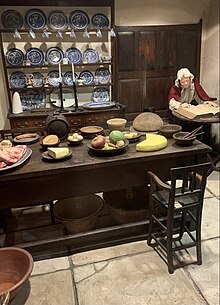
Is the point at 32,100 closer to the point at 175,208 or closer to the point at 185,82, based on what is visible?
the point at 185,82

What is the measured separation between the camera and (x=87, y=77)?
4.23 meters

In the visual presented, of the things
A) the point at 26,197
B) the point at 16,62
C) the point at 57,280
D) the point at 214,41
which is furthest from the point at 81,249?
the point at 214,41

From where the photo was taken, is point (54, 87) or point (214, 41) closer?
point (54, 87)

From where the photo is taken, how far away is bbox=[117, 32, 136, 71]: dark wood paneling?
421 centimetres

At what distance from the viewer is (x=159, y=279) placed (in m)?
1.99

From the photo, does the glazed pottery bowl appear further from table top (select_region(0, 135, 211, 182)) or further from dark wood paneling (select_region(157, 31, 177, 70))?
dark wood paneling (select_region(157, 31, 177, 70))

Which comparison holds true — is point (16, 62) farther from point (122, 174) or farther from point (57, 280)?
point (57, 280)

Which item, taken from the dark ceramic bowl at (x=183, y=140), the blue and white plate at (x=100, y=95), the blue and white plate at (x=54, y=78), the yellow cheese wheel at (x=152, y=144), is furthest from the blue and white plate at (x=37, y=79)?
the dark ceramic bowl at (x=183, y=140)

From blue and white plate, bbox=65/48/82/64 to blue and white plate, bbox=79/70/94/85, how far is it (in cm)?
19

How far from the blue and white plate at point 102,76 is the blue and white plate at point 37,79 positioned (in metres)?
0.83

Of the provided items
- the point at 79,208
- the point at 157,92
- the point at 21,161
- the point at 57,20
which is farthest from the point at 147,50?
the point at 21,161

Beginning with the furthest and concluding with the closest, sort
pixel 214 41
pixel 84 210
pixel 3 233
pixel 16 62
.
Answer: pixel 214 41 < pixel 16 62 < pixel 84 210 < pixel 3 233

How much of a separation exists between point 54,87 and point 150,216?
258 centimetres

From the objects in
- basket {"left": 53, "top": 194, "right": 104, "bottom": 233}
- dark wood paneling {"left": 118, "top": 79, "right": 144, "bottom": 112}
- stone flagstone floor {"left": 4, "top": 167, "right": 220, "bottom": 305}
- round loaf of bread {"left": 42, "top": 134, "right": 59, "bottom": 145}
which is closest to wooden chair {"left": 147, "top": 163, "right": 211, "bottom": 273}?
stone flagstone floor {"left": 4, "top": 167, "right": 220, "bottom": 305}
